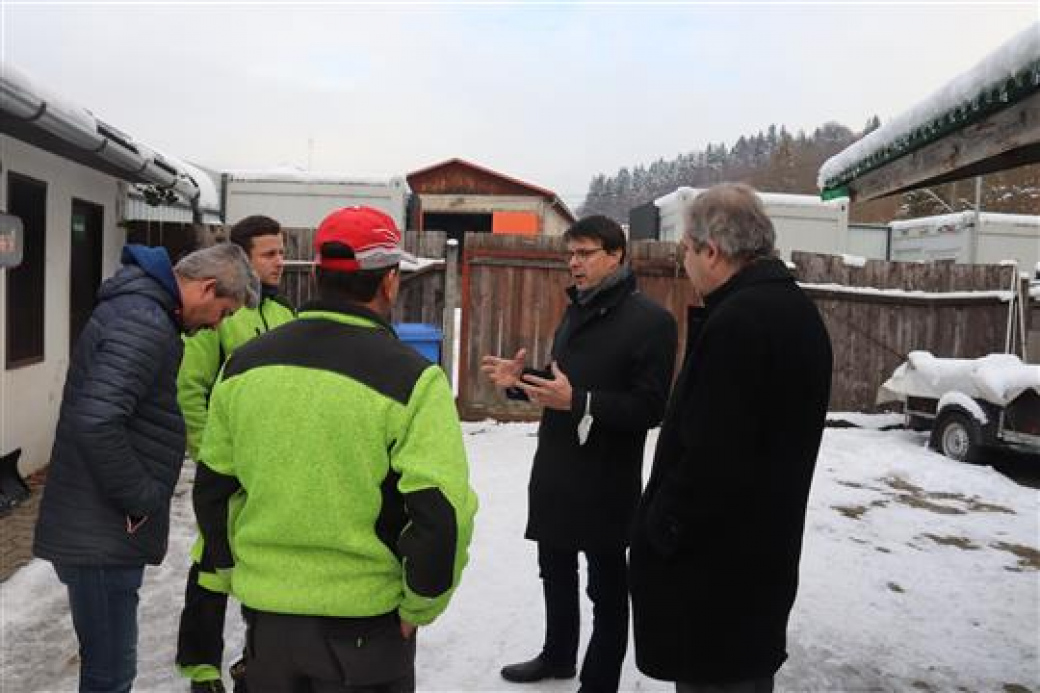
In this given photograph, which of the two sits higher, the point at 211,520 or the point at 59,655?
the point at 211,520

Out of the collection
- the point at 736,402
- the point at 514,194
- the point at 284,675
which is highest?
the point at 514,194

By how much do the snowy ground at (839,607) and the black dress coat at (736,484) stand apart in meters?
1.52

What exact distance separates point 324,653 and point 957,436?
831cm

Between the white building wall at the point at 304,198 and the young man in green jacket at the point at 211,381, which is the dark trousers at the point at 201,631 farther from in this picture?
the white building wall at the point at 304,198

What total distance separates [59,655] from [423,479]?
2.93 m

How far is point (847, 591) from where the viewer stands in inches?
195

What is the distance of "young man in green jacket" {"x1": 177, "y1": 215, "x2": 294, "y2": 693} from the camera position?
3197 millimetres

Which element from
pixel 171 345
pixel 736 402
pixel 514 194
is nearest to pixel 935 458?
pixel 736 402

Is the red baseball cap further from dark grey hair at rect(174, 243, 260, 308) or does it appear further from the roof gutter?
the roof gutter

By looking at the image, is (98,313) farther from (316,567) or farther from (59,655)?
(59,655)

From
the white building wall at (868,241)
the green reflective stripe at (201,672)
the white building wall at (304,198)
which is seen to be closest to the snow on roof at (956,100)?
the green reflective stripe at (201,672)

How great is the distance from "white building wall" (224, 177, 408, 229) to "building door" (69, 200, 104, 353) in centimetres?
368

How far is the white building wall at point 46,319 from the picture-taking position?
248 inches

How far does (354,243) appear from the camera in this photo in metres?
2.01
